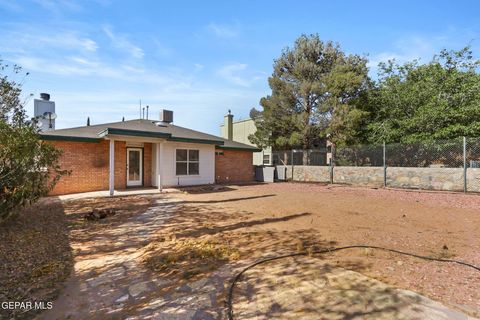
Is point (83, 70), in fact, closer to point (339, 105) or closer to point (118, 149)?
point (118, 149)

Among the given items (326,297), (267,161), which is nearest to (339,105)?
(267,161)

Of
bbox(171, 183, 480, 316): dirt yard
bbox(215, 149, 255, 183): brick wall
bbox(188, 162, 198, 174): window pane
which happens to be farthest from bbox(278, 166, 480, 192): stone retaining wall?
bbox(188, 162, 198, 174): window pane

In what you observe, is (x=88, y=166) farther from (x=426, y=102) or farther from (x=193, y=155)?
(x=426, y=102)

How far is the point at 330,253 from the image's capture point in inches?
167

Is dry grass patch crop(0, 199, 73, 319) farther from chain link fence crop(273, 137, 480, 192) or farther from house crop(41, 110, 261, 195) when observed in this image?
chain link fence crop(273, 137, 480, 192)

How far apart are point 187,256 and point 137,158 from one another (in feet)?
33.2

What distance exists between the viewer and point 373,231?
5.64m

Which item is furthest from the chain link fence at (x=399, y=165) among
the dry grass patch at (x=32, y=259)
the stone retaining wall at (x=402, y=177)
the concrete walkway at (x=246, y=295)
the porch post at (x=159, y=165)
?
the dry grass patch at (x=32, y=259)

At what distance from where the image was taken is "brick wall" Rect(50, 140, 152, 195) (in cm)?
1111

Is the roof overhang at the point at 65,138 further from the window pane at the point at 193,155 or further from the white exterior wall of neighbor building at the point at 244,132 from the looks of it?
the white exterior wall of neighbor building at the point at 244,132

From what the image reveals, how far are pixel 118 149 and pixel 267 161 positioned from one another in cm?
1298

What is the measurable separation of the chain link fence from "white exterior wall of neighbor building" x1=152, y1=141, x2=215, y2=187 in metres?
6.38

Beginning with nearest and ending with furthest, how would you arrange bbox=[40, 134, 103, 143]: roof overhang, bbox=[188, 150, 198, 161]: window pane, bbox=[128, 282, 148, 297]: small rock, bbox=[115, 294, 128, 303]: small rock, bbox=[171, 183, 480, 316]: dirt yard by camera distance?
bbox=[115, 294, 128, 303]: small rock → bbox=[128, 282, 148, 297]: small rock → bbox=[171, 183, 480, 316]: dirt yard → bbox=[40, 134, 103, 143]: roof overhang → bbox=[188, 150, 198, 161]: window pane

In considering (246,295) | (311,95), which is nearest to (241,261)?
(246,295)
